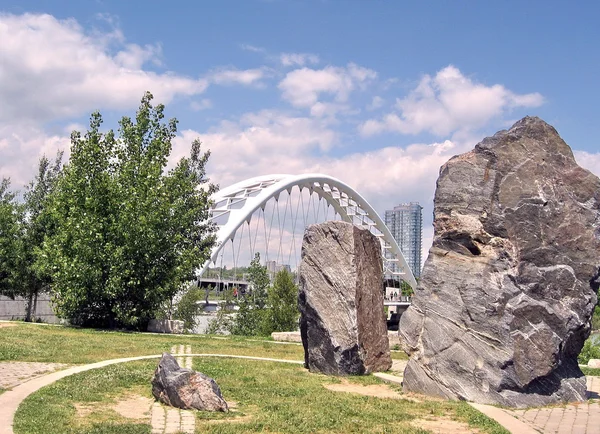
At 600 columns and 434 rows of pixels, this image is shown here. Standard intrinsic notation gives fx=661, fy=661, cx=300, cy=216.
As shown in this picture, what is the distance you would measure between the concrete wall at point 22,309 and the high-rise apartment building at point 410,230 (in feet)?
467

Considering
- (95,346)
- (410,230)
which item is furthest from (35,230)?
(410,230)

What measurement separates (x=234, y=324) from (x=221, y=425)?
2524cm

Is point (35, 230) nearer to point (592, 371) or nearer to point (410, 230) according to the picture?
point (592, 371)

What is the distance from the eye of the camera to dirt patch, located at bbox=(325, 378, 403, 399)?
12.6 meters

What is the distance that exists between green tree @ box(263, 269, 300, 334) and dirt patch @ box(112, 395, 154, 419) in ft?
67.5

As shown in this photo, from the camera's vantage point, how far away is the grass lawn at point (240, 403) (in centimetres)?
919

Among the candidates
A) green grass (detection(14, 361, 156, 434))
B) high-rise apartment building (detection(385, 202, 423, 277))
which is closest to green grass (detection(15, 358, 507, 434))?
green grass (detection(14, 361, 156, 434))

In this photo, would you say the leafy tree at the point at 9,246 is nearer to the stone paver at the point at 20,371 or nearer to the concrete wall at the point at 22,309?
the concrete wall at the point at 22,309

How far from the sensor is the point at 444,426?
9.77 m

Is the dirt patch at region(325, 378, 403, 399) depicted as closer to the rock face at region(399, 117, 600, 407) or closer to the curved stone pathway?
the rock face at region(399, 117, 600, 407)

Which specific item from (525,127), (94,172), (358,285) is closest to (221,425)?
(358,285)

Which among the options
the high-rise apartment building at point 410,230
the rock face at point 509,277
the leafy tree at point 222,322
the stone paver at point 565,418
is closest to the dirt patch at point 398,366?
the rock face at point 509,277

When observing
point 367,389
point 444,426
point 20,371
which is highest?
point 20,371

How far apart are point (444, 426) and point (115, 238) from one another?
1859cm
